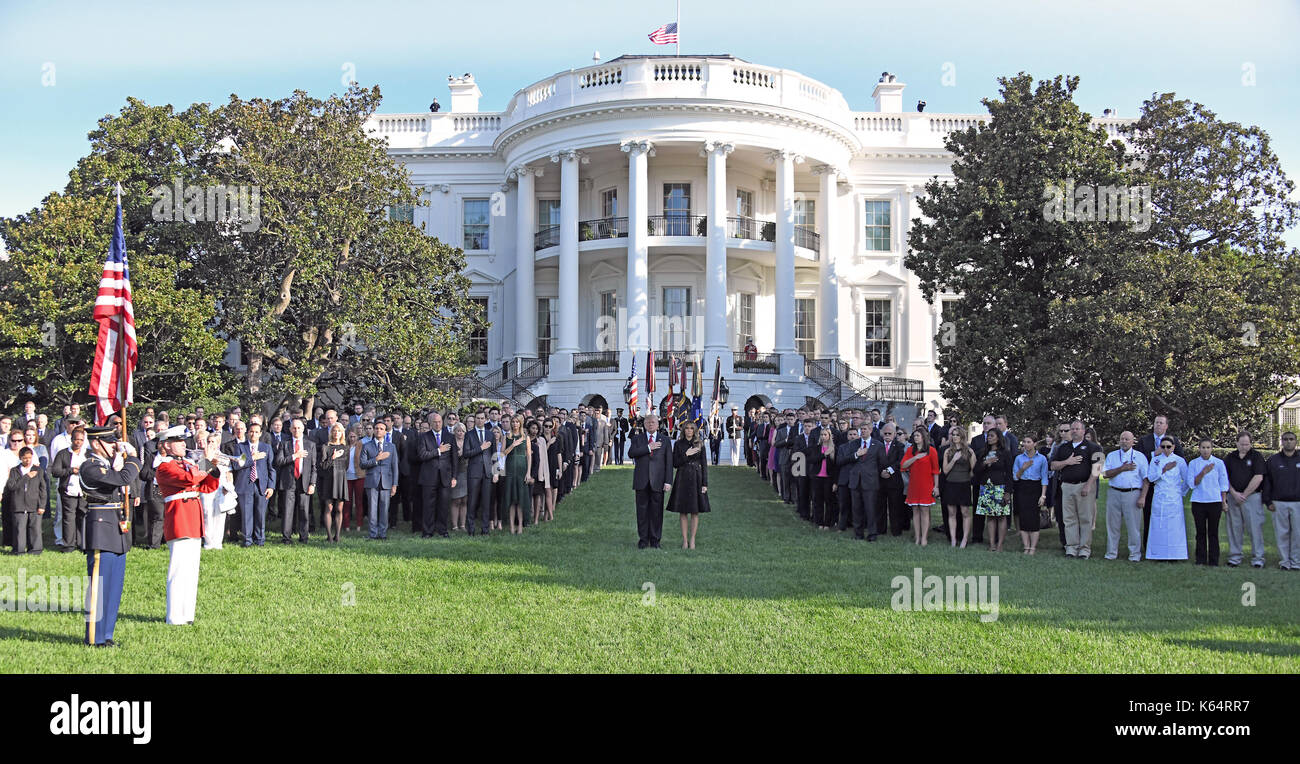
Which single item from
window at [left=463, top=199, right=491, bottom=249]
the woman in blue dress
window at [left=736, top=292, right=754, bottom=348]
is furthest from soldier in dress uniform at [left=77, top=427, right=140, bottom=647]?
window at [left=463, top=199, right=491, bottom=249]

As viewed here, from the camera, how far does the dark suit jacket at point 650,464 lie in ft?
41.5

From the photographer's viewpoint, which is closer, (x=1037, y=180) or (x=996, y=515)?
(x=996, y=515)

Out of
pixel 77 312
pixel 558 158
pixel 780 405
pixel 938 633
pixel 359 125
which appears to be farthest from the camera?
pixel 558 158

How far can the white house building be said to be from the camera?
33.3 metres

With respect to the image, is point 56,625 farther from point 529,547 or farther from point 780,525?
point 780,525

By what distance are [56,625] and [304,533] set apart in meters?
5.27

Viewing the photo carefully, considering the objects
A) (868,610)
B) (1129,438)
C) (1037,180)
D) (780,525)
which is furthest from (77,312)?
(1037,180)

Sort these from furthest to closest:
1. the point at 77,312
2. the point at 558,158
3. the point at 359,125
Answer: the point at 558,158, the point at 359,125, the point at 77,312

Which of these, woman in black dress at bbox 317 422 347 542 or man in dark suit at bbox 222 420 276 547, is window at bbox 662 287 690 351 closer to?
woman in black dress at bbox 317 422 347 542

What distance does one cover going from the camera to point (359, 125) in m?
25.4

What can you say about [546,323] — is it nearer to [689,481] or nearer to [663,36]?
[663,36]

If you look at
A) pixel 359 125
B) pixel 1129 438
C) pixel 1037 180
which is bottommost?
pixel 1129 438

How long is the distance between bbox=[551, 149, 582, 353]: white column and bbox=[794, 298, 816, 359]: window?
948 cm

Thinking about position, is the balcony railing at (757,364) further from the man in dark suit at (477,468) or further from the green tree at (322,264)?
the man in dark suit at (477,468)
